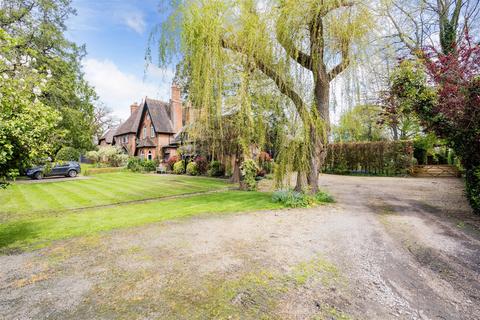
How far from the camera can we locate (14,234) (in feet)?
19.0

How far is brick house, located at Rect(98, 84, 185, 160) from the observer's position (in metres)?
29.9

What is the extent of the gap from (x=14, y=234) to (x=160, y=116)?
88.8ft

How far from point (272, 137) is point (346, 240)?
4602 mm

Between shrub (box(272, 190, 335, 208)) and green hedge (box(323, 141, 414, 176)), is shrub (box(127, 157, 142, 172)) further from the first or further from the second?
shrub (box(272, 190, 335, 208))

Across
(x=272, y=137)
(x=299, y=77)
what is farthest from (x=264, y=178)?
(x=299, y=77)

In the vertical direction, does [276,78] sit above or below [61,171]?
above

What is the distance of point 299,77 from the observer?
6.35 metres

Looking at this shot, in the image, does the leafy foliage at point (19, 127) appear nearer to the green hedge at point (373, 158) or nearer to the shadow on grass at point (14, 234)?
the shadow on grass at point (14, 234)

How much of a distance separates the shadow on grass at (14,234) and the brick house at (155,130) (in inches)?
849

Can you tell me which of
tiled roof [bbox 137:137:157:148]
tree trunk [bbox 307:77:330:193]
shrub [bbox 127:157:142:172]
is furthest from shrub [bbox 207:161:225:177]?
tiled roof [bbox 137:137:157:148]

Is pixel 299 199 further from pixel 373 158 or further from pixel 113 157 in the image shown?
pixel 113 157

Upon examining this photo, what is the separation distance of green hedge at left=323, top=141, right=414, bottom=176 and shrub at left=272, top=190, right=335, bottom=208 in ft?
27.4

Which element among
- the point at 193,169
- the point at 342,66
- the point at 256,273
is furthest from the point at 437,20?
the point at 193,169

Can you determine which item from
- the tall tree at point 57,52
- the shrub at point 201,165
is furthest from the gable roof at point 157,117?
the shrub at point 201,165
